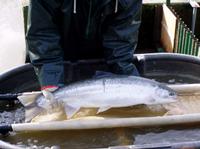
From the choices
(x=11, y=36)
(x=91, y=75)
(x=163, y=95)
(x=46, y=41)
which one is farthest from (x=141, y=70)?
(x=11, y=36)

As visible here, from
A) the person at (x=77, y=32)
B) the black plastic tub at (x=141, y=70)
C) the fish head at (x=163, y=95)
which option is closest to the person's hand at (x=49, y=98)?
the person at (x=77, y=32)

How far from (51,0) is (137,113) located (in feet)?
2.64

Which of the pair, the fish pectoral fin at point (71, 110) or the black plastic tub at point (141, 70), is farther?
the black plastic tub at point (141, 70)

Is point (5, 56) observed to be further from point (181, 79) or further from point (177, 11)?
point (181, 79)

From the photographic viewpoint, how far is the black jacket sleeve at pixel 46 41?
2686 millimetres

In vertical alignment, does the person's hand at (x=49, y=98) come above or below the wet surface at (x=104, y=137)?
above

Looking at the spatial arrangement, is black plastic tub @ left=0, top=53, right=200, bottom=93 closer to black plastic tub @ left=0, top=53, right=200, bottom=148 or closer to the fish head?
black plastic tub @ left=0, top=53, right=200, bottom=148

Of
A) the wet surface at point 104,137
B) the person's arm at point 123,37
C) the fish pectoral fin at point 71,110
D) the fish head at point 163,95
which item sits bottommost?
the wet surface at point 104,137

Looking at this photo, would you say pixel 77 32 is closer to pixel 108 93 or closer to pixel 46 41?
pixel 46 41

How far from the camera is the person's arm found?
284 centimetres

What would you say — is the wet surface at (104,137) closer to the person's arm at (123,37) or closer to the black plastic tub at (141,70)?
the person's arm at (123,37)

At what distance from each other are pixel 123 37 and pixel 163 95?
462mm

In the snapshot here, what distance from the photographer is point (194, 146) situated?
2.29m

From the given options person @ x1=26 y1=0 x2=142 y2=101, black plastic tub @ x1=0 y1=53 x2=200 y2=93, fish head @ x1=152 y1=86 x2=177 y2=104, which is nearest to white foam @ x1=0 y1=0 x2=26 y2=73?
black plastic tub @ x1=0 y1=53 x2=200 y2=93
